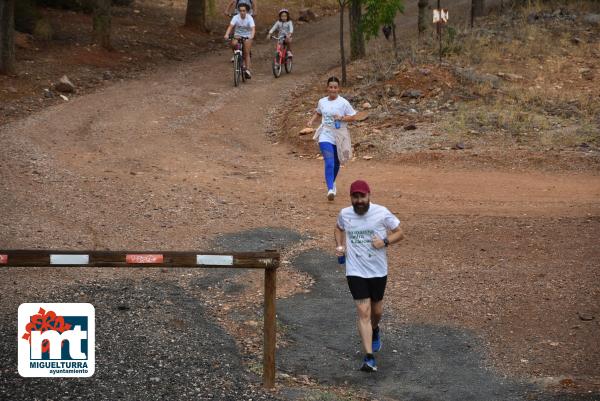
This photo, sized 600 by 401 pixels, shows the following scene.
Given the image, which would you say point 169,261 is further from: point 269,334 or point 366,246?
point 366,246

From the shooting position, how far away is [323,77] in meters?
24.9

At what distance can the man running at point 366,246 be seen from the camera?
8.16 metres

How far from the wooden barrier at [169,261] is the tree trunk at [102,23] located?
19.5m

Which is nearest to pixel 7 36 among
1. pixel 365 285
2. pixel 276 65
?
pixel 276 65

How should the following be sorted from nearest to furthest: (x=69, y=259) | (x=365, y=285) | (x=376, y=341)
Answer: (x=69, y=259) → (x=365, y=285) → (x=376, y=341)

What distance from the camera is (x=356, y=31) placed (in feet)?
84.1

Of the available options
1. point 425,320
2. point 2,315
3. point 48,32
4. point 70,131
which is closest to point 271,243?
point 425,320

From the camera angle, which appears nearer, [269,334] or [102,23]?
[269,334]

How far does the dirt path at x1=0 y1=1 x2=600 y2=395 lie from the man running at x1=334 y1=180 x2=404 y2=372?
1576 mm

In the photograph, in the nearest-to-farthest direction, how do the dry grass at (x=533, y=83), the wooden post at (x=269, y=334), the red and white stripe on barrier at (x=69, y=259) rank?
1. the red and white stripe on barrier at (x=69, y=259)
2. the wooden post at (x=269, y=334)
3. the dry grass at (x=533, y=83)

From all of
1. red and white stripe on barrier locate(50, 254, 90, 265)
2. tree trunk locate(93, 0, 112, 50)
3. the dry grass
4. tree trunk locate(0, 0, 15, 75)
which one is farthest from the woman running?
tree trunk locate(93, 0, 112, 50)

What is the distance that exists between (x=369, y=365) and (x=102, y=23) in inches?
773

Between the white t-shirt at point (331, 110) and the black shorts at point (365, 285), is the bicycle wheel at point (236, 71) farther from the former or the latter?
the black shorts at point (365, 285)

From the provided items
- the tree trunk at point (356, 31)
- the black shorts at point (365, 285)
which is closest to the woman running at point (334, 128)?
the black shorts at point (365, 285)
